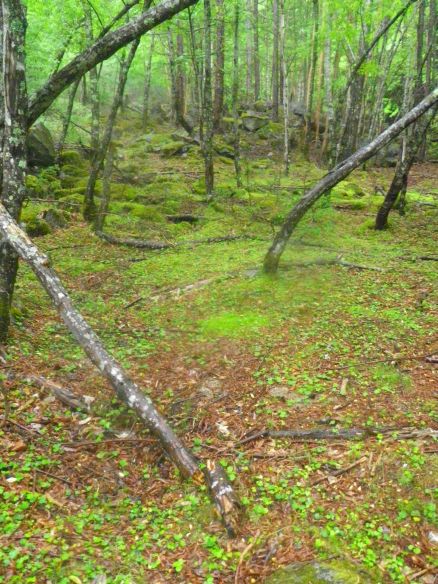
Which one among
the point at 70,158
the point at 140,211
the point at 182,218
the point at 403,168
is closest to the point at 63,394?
the point at 182,218

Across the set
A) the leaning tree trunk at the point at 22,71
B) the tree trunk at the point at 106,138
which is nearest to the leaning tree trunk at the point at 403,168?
the tree trunk at the point at 106,138

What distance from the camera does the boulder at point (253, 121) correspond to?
28.0m

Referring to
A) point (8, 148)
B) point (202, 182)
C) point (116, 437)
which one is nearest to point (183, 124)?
point (202, 182)

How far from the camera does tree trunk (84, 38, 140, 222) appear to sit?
11.5m

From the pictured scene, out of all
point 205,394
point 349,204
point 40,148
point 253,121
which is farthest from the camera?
point 253,121

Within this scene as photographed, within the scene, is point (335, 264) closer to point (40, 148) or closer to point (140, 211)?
point (140, 211)

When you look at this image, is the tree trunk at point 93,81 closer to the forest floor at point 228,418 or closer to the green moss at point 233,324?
the forest floor at point 228,418

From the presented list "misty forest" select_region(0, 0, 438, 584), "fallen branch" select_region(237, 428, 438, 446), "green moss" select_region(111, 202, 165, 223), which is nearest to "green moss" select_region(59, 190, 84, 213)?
"green moss" select_region(111, 202, 165, 223)

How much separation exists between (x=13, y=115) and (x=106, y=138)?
287 inches

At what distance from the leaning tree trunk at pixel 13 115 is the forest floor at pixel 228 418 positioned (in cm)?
190

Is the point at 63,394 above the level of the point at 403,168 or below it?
below

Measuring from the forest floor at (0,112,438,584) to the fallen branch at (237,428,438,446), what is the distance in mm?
77

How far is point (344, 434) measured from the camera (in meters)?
4.84

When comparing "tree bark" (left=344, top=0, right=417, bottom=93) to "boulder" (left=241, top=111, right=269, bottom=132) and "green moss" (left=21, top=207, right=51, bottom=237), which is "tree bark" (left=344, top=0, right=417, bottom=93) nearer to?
"green moss" (left=21, top=207, right=51, bottom=237)
